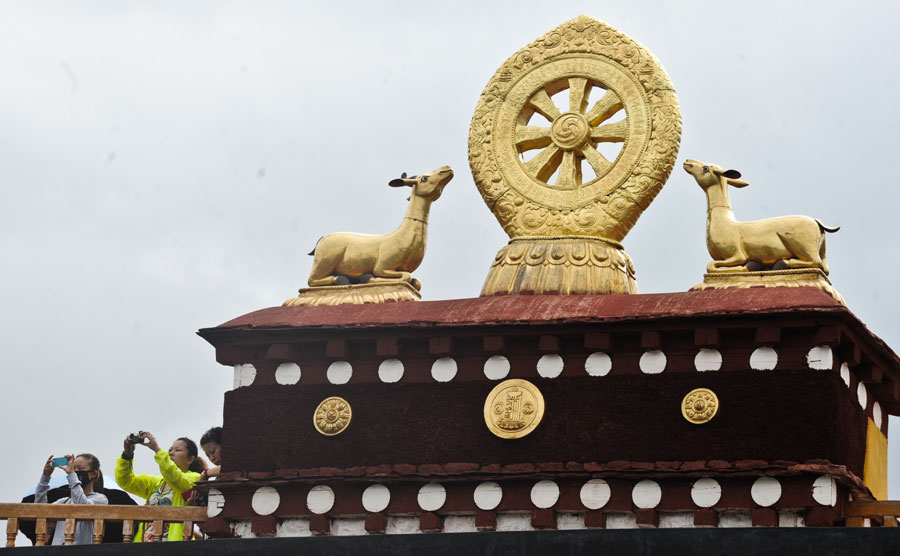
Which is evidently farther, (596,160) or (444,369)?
(596,160)

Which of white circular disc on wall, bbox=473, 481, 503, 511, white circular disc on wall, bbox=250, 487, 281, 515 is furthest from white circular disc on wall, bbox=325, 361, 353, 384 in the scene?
white circular disc on wall, bbox=473, 481, 503, 511

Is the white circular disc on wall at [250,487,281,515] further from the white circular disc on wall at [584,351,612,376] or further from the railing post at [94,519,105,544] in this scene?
the white circular disc on wall at [584,351,612,376]

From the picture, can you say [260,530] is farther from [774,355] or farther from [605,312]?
[774,355]

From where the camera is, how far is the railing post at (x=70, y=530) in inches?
701

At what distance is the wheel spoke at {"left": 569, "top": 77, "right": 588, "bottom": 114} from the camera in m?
20.5

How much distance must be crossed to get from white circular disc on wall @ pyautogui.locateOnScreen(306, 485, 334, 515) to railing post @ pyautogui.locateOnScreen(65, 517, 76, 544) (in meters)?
2.51

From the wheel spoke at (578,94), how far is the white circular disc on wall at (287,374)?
15.5 feet

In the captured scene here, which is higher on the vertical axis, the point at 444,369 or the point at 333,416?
the point at 444,369

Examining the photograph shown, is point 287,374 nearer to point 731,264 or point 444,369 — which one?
point 444,369

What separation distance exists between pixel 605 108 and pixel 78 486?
7683mm

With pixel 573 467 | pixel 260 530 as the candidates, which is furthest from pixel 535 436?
pixel 260 530

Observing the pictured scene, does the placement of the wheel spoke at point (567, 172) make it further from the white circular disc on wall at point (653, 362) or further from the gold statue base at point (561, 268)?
the white circular disc on wall at point (653, 362)

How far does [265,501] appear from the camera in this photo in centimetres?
1853

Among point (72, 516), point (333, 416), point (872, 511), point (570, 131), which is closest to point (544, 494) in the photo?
point (333, 416)
